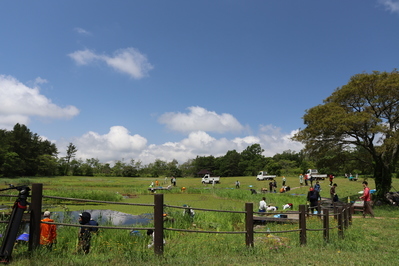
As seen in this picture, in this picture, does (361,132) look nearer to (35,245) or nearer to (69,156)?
(35,245)

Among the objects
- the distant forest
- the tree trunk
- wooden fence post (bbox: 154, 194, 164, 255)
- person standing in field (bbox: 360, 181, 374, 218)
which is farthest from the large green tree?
the distant forest

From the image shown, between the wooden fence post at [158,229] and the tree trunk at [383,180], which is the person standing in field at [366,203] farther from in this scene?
the wooden fence post at [158,229]

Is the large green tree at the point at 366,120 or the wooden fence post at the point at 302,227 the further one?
the large green tree at the point at 366,120

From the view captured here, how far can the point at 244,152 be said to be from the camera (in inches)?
4279

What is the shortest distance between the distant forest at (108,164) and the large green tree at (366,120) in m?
31.3

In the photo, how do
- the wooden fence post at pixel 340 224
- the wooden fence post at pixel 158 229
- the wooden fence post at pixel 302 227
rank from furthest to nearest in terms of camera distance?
the wooden fence post at pixel 340 224 → the wooden fence post at pixel 302 227 → the wooden fence post at pixel 158 229

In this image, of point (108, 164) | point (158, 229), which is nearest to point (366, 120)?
point (158, 229)

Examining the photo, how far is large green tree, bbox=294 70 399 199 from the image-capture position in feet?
59.6

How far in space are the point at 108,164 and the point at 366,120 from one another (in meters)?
95.1

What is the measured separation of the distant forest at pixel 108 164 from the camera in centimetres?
6994

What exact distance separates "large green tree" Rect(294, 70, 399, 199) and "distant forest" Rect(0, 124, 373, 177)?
31.3m

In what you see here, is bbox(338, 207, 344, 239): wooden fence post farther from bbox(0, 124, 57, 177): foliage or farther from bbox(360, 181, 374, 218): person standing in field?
bbox(0, 124, 57, 177): foliage

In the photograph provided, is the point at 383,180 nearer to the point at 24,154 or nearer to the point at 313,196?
the point at 313,196

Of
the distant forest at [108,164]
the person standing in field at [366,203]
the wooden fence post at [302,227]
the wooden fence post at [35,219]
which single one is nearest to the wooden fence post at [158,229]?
the wooden fence post at [35,219]
